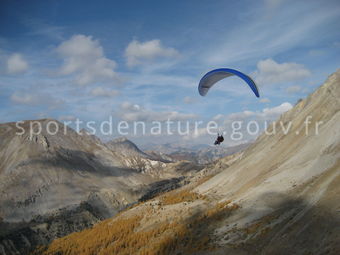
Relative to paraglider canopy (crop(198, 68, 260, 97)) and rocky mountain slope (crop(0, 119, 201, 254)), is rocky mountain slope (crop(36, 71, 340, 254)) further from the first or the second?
rocky mountain slope (crop(0, 119, 201, 254))

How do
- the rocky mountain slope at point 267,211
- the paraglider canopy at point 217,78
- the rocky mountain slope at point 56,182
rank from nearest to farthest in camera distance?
the rocky mountain slope at point 267,211 → the paraglider canopy at point 217,78 → the rocky mountain slope at point 56,182

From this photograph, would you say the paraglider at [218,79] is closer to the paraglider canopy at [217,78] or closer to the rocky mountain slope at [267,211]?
the paraglider canopy at [217,78]

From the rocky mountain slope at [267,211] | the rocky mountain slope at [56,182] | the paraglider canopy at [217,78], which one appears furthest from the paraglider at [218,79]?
the rocky mountain slope at [56,182]

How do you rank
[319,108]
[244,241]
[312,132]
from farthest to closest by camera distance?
[319,108] → [312,132] → [244,241]

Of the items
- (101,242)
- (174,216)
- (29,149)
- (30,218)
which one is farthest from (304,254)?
(29,149)

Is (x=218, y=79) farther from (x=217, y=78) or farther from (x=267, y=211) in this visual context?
(x=267, y=211)

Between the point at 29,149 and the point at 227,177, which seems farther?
the point at 29,149

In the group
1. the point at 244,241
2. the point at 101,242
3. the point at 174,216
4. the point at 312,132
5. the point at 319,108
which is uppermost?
the point at 319,108

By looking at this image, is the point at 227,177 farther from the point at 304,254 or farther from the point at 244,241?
the point at 304,254
